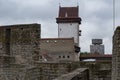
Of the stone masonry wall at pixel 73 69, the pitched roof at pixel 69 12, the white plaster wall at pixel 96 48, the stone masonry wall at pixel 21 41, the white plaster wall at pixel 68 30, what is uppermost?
the pitched roof at pixel 69 12

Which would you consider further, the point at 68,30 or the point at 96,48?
the point at 96,48

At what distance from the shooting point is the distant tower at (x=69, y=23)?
8244 cm

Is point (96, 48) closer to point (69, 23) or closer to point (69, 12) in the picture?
point (69, 23)

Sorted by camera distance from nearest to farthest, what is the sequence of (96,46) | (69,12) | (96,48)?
(69,12)
(96,48)
(96,46)

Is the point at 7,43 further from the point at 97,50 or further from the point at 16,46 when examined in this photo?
the point at 97,50

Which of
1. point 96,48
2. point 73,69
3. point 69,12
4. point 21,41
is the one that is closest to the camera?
point 73,69

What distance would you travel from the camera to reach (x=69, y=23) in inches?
3305

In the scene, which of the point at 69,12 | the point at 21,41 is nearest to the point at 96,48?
the point at 69,12

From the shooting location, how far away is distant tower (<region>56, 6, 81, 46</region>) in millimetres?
82438

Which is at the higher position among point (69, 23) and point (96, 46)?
point (69, 23)

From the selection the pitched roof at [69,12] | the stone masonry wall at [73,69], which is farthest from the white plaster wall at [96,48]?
the stone masonry wall at [73,69]

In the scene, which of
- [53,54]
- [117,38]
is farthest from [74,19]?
[117,38]

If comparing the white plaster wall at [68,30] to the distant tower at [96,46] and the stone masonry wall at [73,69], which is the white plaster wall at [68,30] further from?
the stone masonry wall at [73,69]

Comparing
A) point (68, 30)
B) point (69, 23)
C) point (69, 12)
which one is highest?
point (69, 12)
